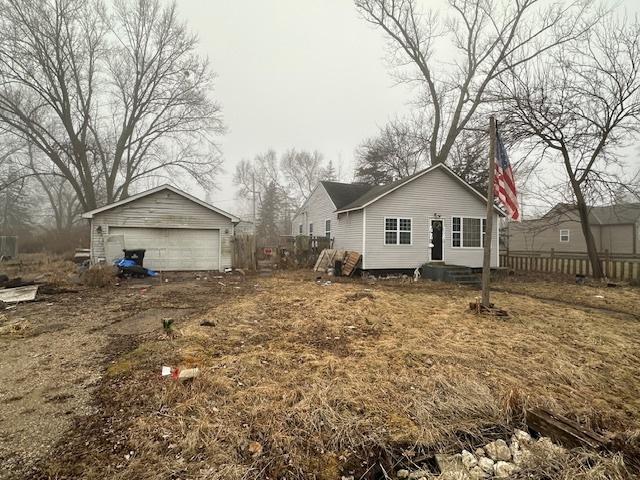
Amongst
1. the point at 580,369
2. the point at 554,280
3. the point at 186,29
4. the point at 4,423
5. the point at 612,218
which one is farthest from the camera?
the point at 612,218

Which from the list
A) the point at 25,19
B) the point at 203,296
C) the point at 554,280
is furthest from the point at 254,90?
the point at 554,280

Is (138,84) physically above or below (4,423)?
above

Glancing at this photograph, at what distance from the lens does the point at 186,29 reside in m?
22.3

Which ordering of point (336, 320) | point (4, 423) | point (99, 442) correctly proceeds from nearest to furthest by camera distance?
1. point (99, 442)
2. point (4, 423)
3. point (336, 320)

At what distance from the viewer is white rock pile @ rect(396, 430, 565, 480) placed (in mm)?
2229

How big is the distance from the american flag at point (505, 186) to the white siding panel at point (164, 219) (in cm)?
1175

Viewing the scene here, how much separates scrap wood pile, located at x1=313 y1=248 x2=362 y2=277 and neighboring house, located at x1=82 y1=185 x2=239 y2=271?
441 centimetres

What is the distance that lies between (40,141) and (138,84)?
7255 mm

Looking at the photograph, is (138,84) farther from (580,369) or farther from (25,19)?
(580,369)

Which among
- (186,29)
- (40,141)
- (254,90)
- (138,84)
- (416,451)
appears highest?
(186,29)

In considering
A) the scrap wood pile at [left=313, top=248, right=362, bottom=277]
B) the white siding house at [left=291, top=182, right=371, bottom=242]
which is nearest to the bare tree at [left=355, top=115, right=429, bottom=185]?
the white siding house at [left=291, top=182, right=371, bottom=242]

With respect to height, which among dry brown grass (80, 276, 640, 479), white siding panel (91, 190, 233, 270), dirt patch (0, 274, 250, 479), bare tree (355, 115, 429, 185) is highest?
bare tree (355, 115, 429, 185)

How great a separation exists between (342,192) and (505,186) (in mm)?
12683

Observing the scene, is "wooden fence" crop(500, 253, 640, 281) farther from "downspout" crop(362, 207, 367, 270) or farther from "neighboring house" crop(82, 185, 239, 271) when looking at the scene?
"neighboring house" crop(82, 185, 239, 271)
